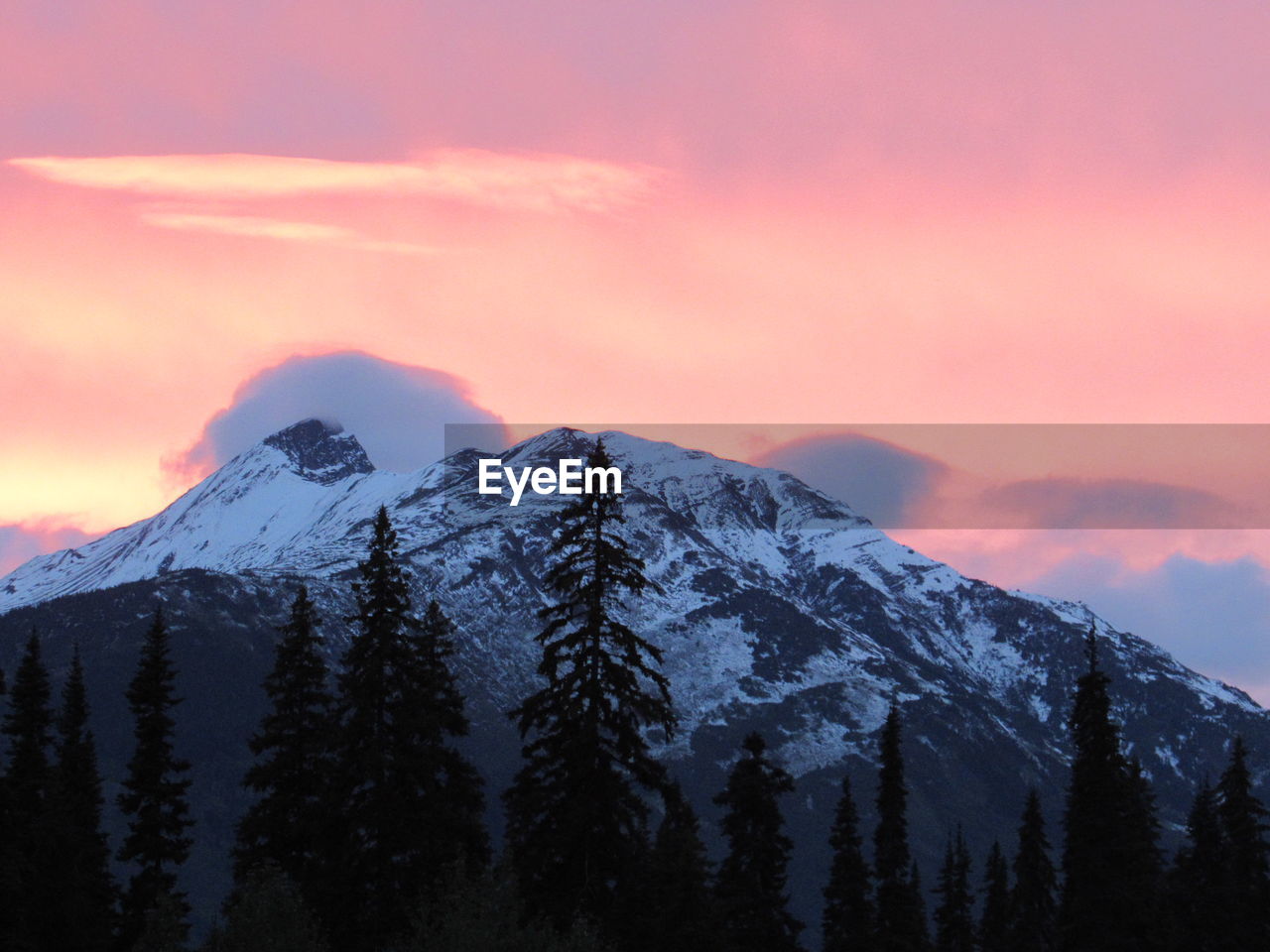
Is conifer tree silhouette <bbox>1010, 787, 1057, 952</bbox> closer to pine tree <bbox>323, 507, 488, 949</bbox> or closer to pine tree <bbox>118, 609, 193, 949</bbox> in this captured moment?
pine tree <bbox>118, 609, 193, 949</bbox>

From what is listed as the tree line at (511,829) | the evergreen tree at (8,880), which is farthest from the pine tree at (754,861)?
the evergreen tree at (8,880)

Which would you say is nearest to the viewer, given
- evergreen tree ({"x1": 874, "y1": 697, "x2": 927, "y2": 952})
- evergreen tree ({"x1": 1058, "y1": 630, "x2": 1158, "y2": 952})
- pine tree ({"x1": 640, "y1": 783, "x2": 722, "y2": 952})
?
pine tree ({"x1": 640, "y1": 783, "x2": 722, "y2": 952})

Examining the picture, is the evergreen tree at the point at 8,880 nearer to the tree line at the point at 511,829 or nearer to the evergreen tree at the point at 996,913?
the tree line at the point at 511,829

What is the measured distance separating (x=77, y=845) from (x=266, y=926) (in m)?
31.9

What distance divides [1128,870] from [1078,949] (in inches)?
171

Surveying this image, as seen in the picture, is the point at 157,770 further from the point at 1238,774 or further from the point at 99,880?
the point at 1238,774

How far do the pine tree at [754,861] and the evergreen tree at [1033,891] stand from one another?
1656 inches

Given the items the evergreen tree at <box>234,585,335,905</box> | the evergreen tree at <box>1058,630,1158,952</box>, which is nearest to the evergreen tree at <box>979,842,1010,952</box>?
the evergreen tree at <box>1058,630,1158,952</box>

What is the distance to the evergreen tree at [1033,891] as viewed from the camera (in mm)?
123625

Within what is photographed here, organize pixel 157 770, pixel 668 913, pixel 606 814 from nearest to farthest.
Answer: pixel 606 814, pixel 668 913, pixel 157 770

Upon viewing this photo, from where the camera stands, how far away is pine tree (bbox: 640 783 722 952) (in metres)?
74.9

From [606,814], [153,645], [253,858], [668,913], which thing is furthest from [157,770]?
[606,814]

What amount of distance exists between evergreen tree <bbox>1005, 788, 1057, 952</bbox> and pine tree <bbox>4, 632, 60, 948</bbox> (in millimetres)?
65228

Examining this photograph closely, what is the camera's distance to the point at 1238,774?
93000 millimetres
